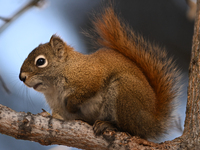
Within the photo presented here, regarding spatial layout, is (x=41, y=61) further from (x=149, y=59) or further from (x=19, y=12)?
(x=149, y=59)

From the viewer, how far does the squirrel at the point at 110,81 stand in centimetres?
179

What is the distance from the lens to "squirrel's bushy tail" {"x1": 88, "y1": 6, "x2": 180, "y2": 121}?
6.40 ft

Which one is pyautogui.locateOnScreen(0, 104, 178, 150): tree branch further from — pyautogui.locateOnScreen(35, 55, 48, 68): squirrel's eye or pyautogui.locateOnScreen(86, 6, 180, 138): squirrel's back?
pyautogui.locateOnScreen(35, 55, 48, 68): squirrel's eye

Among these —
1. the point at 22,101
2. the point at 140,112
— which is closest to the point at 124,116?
the point at 140,112

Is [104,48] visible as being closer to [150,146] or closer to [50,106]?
[50,106]

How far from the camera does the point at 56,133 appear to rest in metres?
1.61

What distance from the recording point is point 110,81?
1.88m

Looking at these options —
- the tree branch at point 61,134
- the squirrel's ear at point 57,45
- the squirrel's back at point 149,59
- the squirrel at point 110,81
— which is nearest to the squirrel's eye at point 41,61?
the squirrel at point 110,81

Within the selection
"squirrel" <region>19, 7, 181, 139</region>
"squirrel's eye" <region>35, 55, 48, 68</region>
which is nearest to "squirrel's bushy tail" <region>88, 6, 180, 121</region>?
"squirrel" <region>19, 7, 181, 139</region>

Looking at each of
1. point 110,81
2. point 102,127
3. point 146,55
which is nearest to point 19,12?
point 110,81

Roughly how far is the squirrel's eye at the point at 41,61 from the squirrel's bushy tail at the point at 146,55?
0.54 m

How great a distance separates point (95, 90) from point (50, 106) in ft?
1.48

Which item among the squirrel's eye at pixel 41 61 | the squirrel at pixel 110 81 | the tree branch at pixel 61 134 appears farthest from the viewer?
the squirrel's eye at pixel 41 61

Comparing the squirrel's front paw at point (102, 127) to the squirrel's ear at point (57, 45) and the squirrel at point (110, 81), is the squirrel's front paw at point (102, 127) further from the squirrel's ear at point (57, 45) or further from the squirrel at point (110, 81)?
the squirrel's ear at point (57, 45)
